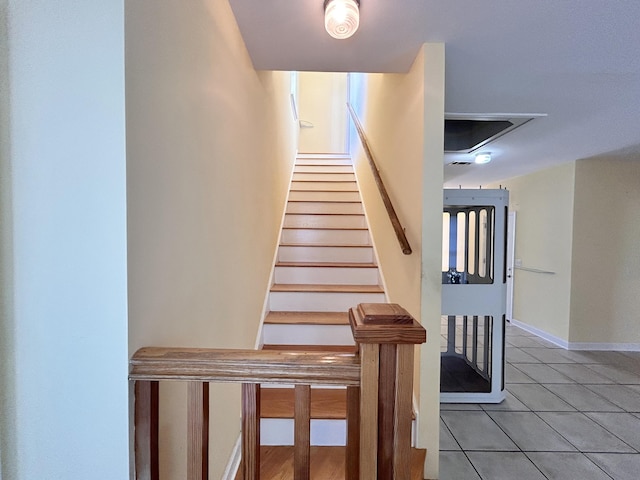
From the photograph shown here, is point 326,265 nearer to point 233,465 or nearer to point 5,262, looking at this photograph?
point 233,465

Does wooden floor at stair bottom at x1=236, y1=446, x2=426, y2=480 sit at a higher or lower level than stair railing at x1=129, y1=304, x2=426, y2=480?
lower

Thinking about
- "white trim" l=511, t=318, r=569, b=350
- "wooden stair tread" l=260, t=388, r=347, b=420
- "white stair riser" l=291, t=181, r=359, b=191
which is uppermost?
"white stair riser" l=291, t=181, r=359, b=191

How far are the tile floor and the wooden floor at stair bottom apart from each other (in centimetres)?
49

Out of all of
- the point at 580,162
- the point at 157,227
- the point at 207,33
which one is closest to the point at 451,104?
the point at 207,33

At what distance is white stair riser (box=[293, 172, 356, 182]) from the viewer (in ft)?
13.9

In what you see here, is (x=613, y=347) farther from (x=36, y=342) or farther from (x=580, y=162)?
(x=36, y=342)

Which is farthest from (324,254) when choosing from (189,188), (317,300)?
(189,188)

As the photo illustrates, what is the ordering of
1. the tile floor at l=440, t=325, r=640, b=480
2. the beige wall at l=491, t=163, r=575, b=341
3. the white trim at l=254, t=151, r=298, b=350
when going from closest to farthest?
the tile floor at l=440, t=325, r=640, b=480 < the white trim at l=254, t=151, r=298, b=350 < the beige wall at l=491, t=163, r=575, b=341

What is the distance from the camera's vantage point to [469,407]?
8.54ft

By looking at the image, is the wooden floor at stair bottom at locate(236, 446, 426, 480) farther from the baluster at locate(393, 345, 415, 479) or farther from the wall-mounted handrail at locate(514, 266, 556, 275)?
the wall-mounted handrail at locate(514, 266, 556, 275)

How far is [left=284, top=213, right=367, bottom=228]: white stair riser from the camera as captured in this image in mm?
3377

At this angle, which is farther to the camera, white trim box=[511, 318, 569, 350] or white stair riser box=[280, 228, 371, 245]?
white trim box=[511, 318, 569, 350]

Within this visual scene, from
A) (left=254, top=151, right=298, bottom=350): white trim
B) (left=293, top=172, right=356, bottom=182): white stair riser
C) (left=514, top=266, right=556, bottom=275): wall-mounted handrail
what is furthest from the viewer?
(left=293, top=172, right=356, bottom=182): white stair riser

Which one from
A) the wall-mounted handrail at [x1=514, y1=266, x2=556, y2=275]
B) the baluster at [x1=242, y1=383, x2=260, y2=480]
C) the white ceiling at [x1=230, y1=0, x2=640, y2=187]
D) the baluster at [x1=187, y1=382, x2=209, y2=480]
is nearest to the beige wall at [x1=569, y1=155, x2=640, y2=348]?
the wall-mounted handrail at [x1=514, y1=266, x2=556, y2=275]
